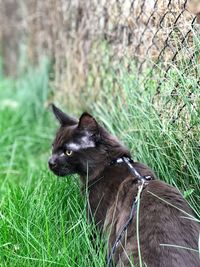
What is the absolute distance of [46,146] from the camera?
5453 millimetres

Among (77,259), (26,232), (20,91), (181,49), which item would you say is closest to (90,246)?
(77,259)

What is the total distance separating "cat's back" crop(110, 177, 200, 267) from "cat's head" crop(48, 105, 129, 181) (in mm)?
318

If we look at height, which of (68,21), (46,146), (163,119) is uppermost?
(68,21)

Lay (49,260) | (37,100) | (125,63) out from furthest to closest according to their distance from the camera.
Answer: (37,100), (125,63), (49,260)

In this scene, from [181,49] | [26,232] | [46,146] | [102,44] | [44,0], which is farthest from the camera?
[44,0]

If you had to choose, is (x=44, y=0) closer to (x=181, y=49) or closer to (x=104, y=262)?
(x=181, y=49)

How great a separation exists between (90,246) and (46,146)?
2608mm

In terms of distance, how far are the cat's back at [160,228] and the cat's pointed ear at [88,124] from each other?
0.40 m

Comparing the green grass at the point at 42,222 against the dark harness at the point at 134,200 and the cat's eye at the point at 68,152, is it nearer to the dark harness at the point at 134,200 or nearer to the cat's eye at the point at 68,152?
the dark harness at the point at 134,200

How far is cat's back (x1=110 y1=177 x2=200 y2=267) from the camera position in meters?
2.52

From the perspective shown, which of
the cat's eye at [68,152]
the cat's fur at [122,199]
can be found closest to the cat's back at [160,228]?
the cat's fur at [122,199]

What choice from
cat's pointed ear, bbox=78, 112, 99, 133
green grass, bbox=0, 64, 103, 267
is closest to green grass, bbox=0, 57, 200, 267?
green grass, bbox=0, 64, 103, 267

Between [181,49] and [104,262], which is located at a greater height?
[181,49]

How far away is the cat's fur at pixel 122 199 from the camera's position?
2.57 metres
